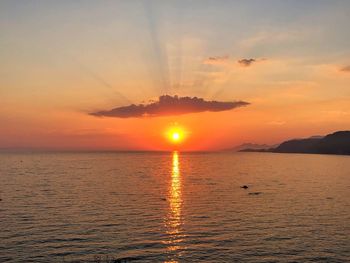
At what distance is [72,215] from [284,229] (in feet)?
128

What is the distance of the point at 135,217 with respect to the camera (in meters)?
65.4

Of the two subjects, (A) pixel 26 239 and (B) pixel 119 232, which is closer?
(A) pixel 26 239

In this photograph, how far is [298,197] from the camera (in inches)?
3632

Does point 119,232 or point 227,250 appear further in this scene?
point 119,232

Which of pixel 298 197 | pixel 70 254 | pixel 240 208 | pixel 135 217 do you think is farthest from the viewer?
pixel 298 197

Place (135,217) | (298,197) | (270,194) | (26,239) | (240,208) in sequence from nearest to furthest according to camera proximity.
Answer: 1. (26,239)
2. (135,217)
3. (240,208)
4. (298,197)
5. (270,194)

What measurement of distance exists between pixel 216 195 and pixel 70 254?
59.2m

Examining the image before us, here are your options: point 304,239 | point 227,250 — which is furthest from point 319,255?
point 227,250

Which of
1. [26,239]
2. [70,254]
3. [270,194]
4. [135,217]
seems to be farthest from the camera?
[270,194]

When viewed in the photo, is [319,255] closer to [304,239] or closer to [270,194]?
[304,239]

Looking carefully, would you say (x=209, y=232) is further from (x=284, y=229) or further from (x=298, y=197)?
(x=298, y=197)

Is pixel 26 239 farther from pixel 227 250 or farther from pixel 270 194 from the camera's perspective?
pixel 270 194

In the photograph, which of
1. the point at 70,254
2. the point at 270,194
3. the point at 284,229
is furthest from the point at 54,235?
the point at 270,194

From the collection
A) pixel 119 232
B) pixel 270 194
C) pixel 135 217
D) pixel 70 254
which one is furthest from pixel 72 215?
pixel 270 194
